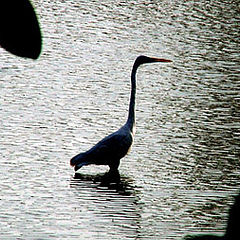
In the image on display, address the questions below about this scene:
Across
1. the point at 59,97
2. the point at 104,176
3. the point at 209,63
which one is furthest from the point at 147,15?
the point at 104,176

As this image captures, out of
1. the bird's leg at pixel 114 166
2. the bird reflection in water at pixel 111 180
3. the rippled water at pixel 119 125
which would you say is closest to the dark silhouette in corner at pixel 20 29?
the rippled water at pixel 119 125

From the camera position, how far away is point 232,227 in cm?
46

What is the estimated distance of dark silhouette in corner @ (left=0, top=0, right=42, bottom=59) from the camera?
47 centimetres

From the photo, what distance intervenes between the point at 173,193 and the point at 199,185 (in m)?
0.35

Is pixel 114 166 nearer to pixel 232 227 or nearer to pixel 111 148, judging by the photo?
pixel 111 148

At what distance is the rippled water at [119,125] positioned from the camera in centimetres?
646

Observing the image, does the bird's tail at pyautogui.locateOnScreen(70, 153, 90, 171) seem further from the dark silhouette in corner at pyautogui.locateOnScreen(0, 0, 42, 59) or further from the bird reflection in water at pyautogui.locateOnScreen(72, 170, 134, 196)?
the dark silhouette in corner at pyautogui.locateOnScreen(0, 0, 42, 59)

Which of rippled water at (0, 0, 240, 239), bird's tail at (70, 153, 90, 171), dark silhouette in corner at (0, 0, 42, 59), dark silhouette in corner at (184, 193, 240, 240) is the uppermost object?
dark silhouette in corner at (0, 0, 42, 59)

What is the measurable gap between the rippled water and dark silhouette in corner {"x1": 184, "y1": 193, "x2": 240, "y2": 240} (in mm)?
5056

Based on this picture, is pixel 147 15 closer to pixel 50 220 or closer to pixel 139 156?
pixel 139 156

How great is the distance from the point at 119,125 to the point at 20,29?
8786 mm

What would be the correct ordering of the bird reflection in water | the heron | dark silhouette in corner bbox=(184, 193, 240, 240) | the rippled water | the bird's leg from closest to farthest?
dark silhouette in corner bbox=(184, 193, 240, 240), the rippled water, the bird reflection in water, the heron, the bird's leg

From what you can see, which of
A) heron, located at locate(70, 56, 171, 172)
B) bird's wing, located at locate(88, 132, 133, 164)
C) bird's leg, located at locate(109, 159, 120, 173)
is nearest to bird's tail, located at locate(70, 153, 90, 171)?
heron, located at locate(70, 56, 171, 172)

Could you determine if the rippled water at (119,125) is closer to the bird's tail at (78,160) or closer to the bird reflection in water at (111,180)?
the bird reflection in water at (111,180)
